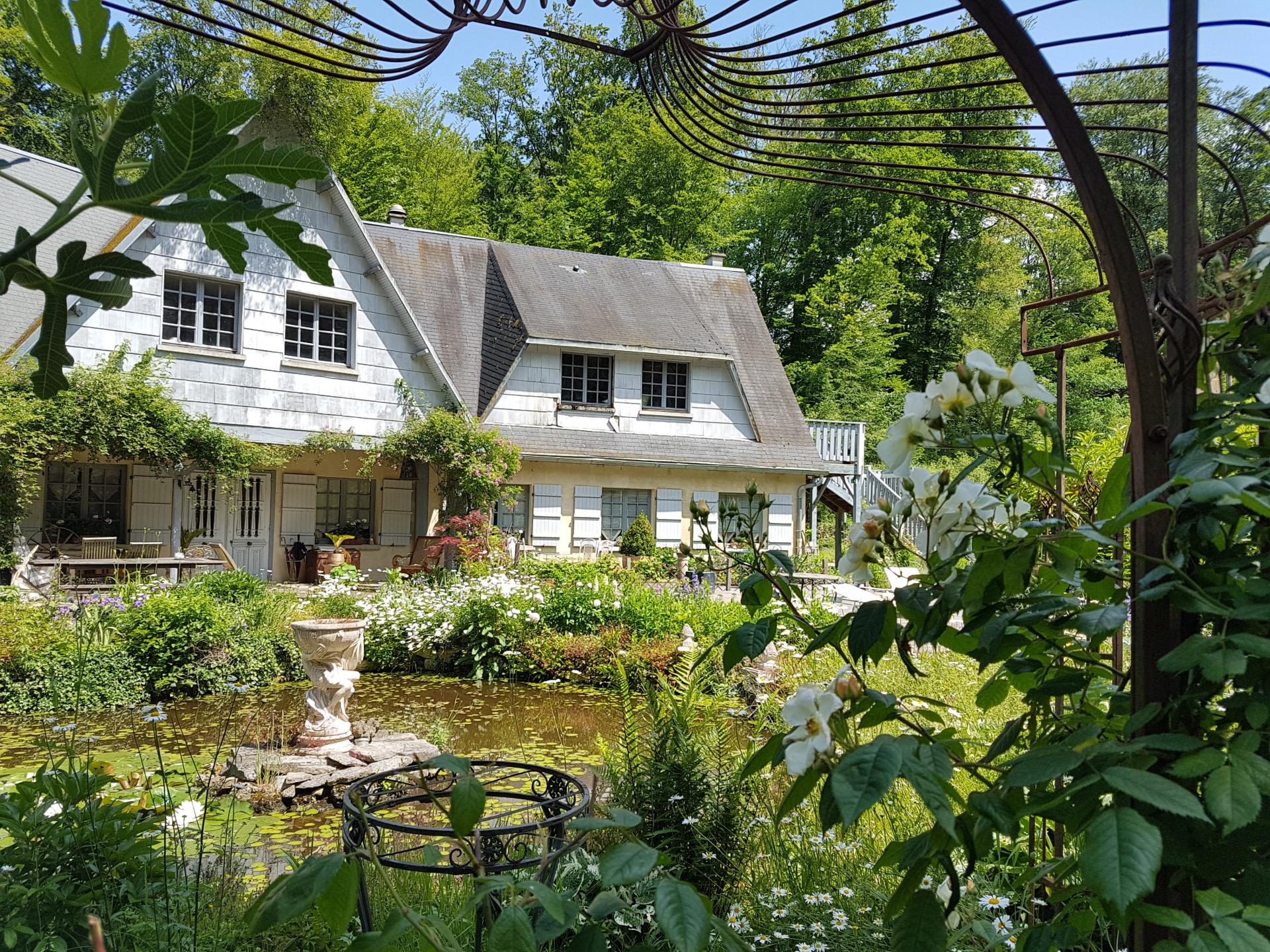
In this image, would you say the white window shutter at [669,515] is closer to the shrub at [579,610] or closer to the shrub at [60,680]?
the shrub at [579,610]

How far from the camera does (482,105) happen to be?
110 feet

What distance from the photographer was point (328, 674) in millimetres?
7398

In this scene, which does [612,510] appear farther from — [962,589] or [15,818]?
[962,589]

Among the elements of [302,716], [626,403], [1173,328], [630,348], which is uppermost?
[630,348]

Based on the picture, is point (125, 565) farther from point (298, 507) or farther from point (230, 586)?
point (298, 507)

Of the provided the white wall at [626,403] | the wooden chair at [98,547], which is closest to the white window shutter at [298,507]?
the wooden chair at [98,547]

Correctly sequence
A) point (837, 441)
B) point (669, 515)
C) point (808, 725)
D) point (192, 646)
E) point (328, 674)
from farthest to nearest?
point (837, 441), point (669, 515), point (192, 646), point (328, 674), point (808, 725)

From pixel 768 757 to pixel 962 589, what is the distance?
0.32 m

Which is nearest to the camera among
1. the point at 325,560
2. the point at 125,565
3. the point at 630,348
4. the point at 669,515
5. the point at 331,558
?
the point at 125,565

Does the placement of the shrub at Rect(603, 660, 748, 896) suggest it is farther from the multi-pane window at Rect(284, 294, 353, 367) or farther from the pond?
the multi-pane window at Rect(284, 294, 353, 367)

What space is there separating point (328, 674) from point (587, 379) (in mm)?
10408

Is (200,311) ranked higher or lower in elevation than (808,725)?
higher

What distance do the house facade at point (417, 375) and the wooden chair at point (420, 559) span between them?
593mm

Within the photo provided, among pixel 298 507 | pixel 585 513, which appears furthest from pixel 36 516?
pixel 585 513
